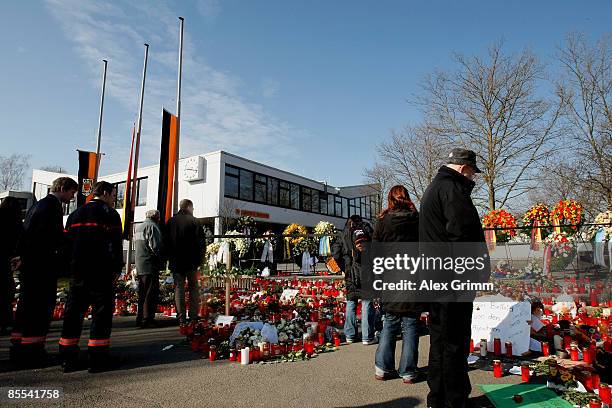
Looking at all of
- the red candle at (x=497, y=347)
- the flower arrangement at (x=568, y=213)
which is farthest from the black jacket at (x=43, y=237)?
the flower arrangement at (x=568, y=213)

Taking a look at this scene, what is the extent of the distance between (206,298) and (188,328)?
2.19 meters

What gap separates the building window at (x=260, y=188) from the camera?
1275 inches

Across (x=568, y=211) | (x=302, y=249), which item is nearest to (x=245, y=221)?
(x=302, y=249)

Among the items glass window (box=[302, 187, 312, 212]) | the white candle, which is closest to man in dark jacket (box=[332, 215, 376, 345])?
the white candle

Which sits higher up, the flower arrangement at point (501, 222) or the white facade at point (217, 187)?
the white facade at point (217, 187)

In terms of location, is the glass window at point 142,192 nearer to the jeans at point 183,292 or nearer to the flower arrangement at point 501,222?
the flower arrangement at point 501,222

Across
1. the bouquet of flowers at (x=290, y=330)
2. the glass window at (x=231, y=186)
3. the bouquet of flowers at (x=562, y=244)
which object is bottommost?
the bouquet of flowers at (x=290, y=330)

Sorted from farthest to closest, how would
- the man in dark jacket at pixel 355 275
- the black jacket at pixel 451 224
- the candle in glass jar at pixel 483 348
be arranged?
the man in dark jacket at pixel 355 275, the candle in glass jar at pixel 483 348, the black jacket at pixel 451 224

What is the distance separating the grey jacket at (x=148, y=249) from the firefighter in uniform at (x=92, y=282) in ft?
7.78

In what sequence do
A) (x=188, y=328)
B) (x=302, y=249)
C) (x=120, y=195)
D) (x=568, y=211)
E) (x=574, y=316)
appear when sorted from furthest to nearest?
(x=120, y=195) → (x=302, y=249) → (x=568, y=211) → (x=574, y=316) → (x=188, y=328)

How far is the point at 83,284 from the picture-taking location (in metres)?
4.38

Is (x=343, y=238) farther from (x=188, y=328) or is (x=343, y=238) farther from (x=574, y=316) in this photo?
(x=574, y=316)

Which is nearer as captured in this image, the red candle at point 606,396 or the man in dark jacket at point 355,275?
the red candle at point 606,396

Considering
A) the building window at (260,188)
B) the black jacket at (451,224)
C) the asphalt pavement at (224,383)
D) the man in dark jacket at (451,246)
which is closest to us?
the man in dark jacket at (451,246)
